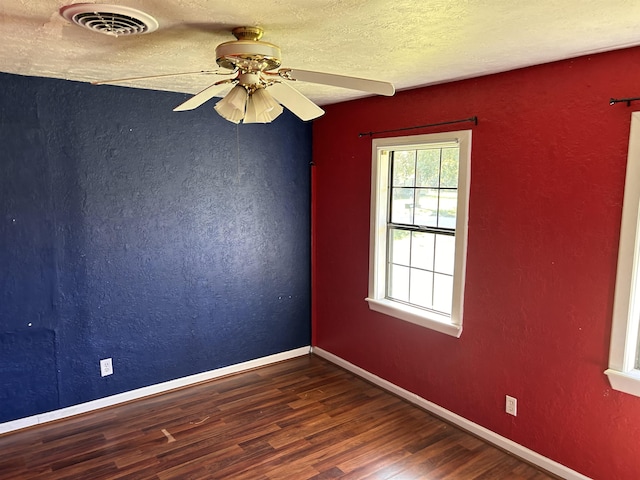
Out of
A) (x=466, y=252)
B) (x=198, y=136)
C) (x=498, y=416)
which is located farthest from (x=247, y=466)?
(x=198, y=136)

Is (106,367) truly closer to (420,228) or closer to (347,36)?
(420,228)

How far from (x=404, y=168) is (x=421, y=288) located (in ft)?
3.07

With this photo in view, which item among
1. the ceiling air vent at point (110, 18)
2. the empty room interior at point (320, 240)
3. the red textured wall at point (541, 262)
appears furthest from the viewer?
the red textured wall at point (541, 262)

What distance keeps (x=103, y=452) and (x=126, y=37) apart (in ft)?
8.09

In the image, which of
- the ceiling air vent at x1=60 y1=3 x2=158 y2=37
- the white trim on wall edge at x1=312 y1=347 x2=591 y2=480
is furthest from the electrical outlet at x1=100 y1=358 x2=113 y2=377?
the ceiling air vent at x1=60 y1=3 x2=158 y2=37

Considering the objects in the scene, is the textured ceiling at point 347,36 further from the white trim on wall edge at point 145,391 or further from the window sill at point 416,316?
the white trim on wall edge at point 145,391

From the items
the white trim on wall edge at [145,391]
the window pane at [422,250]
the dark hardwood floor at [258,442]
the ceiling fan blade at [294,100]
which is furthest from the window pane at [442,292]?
the ceiling fan blade at [294,100]

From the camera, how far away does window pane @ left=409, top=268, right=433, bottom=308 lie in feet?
11.7

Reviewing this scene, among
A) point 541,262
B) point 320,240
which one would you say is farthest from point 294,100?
point 320,240

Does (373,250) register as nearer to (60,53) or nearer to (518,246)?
(518,246)

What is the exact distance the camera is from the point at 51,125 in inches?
124

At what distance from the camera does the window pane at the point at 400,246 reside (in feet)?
12.2

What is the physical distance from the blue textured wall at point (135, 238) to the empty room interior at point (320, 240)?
2 centimetres

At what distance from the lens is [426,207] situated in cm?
352
